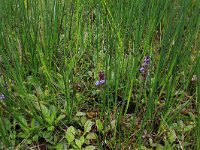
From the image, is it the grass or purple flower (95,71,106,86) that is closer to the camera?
the grass

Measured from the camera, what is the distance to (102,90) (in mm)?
1088

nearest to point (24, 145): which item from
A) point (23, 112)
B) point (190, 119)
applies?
point (23, 112)

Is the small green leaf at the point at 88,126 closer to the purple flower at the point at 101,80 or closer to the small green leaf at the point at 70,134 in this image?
the small green leaf at the point at 70,134

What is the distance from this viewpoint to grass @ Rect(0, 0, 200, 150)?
1.00 meters

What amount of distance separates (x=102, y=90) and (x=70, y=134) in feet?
0.64

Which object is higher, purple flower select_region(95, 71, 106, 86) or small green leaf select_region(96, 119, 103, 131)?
purple flower select_region(95, 71, 106, 86)

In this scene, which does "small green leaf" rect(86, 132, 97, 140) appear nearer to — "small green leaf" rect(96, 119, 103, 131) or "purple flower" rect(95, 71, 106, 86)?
"small green leaf" rect(96, 119, 103, 131)

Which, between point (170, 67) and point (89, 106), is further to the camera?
point (89, 106)

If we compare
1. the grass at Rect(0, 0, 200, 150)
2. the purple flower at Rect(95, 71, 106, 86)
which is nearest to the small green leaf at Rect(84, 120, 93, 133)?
the grass at Rect(0, 0, 200, 150)

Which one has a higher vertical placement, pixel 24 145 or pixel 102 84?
pixel 102 84

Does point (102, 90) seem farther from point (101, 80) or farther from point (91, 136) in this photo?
point (91, 136)

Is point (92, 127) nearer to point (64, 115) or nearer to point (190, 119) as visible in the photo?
point (64, 115)

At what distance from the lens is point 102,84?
114 cm

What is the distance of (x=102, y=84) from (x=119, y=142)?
250 mm
